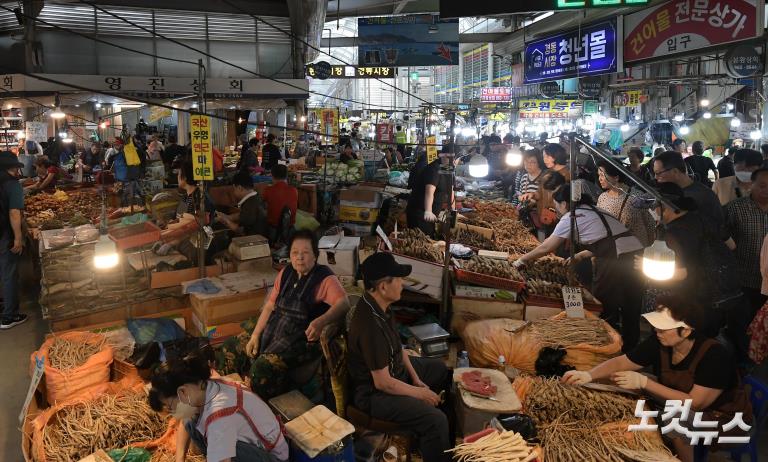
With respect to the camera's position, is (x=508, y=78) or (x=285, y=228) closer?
(x=285, y=228)

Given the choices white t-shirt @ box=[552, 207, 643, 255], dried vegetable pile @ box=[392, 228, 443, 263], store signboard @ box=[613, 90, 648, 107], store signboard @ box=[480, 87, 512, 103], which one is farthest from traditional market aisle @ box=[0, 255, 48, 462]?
store signboard @ box=[480, 87, 512, 103]

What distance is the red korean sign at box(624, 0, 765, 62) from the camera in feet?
28.5

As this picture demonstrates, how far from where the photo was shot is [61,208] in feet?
34.4

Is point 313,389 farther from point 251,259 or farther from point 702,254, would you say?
point 702,254

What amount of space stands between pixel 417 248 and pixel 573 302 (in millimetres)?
1767

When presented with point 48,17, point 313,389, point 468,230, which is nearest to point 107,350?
point 313,389

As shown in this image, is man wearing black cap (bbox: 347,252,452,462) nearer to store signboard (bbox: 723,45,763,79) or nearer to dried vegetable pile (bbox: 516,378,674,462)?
dried vegetable pile (bbox: 516,378,674,462)

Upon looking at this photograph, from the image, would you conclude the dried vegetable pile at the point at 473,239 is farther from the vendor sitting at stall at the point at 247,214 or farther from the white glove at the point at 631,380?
the white glove at the point at 631,380

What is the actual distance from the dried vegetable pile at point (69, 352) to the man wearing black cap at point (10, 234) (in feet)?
9.75

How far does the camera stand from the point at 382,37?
16.4m

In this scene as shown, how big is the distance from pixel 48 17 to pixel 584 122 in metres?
22.1

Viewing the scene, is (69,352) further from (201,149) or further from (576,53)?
(576,53)

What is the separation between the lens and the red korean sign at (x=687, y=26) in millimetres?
8680

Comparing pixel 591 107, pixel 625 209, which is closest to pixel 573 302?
pixel 625 209
